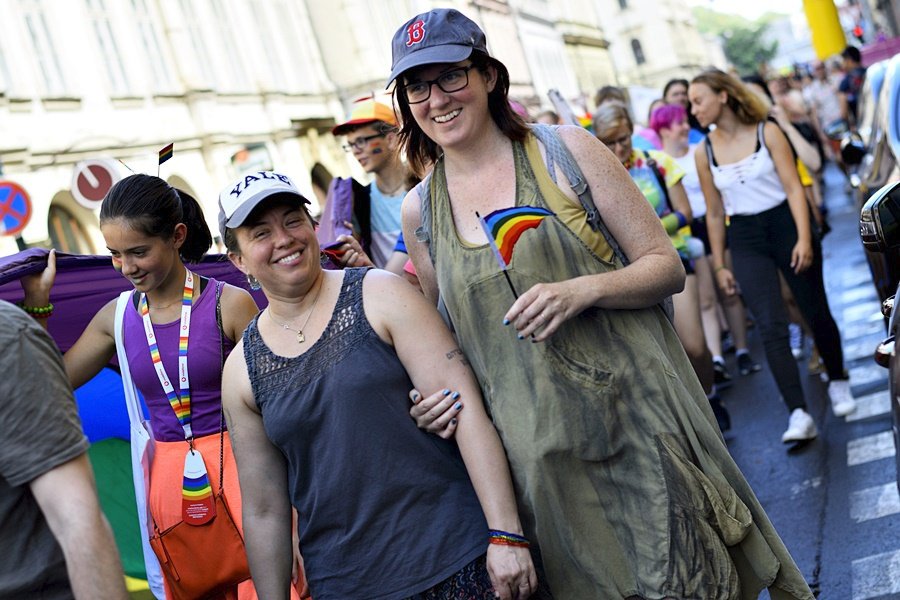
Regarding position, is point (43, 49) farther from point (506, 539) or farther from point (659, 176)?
point (506, 539)

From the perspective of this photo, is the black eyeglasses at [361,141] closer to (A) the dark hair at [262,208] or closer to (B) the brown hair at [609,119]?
(B) the brown hair at [609,119]

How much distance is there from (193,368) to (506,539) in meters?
1.34

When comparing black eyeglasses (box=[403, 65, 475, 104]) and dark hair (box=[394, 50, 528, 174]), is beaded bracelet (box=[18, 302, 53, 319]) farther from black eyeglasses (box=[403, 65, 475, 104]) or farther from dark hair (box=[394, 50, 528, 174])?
black eyeglasses (box=[403, 65, 475, 104])

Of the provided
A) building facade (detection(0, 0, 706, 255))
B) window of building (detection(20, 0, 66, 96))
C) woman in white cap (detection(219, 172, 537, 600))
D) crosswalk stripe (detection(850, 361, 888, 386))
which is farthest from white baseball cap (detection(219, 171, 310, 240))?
window of building (detection(20, 0, 66, 96))

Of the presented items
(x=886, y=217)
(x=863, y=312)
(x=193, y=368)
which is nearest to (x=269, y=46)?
(x=863, y=312)

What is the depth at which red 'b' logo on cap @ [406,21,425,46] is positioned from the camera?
10.9 feet

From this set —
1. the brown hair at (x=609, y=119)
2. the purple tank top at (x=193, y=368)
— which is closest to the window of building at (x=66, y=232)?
the brown hair at (x=609, y=119)

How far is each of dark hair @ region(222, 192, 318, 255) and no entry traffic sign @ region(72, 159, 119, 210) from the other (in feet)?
29.0

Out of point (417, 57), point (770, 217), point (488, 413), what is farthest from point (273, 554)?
point (770, 217)

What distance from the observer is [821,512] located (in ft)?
19.7

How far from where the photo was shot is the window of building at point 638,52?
9388 cm

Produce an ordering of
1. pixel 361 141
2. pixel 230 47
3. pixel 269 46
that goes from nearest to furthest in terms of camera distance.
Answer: pixel 361 141 → pixel 230 47 → pixel 269 46

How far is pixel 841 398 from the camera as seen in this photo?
744 centimetres

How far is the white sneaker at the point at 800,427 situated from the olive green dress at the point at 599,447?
3.91 metres
